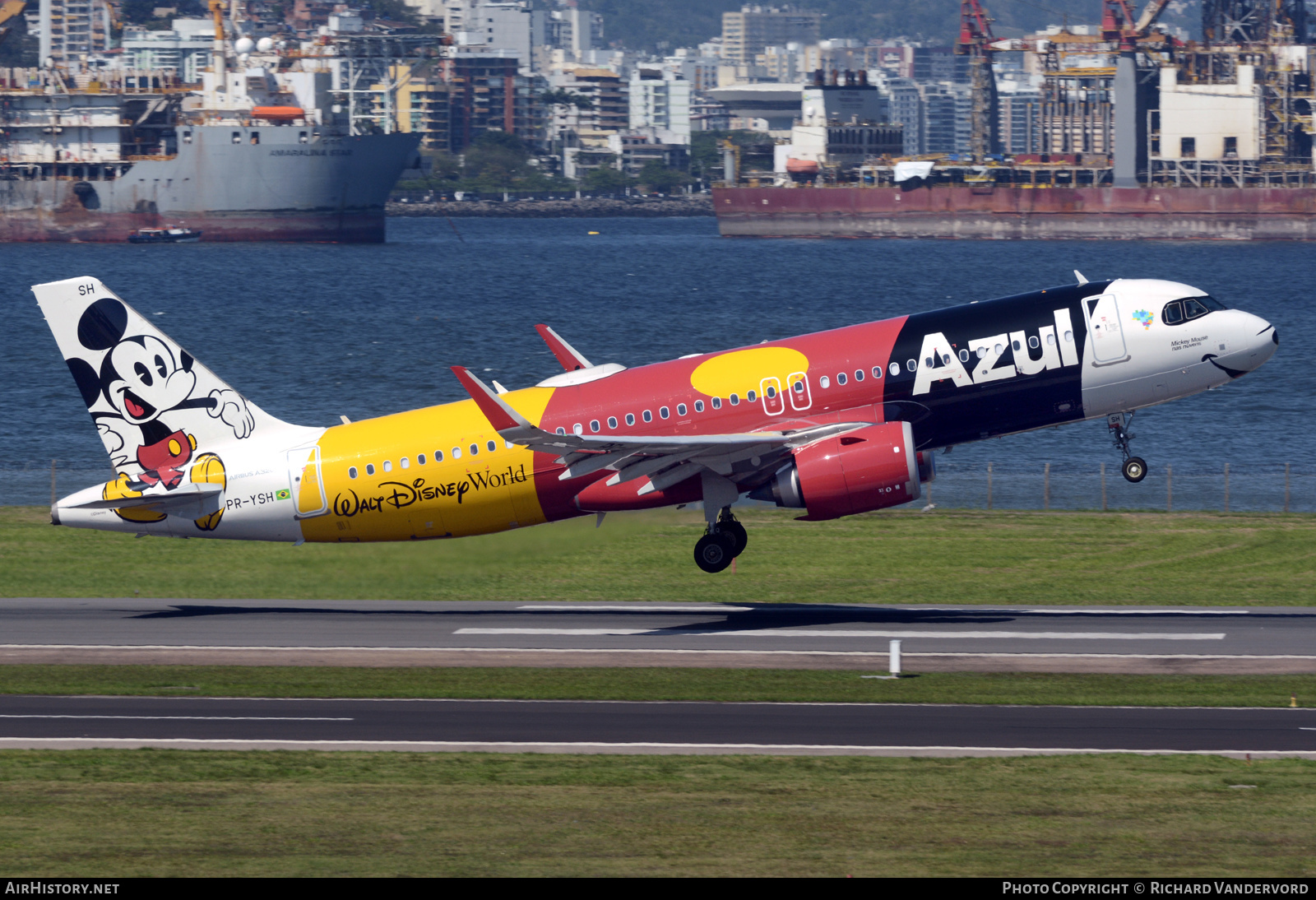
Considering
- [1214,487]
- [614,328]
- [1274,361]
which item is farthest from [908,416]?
[614,328]

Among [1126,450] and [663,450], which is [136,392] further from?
[1126,450]

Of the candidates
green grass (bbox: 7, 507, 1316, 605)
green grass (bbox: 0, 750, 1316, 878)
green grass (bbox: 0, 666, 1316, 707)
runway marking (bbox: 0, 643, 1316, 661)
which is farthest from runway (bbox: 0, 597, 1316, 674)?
green grass (bbox: 0, 750, 1316, 878)

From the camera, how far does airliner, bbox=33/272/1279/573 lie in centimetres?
3866

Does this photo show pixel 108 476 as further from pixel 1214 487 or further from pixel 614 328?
pixel 614 328

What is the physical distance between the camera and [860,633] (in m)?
38.7

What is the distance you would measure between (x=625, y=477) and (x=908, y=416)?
23.0 ft

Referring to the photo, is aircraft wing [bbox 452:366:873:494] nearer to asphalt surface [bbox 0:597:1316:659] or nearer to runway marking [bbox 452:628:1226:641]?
runway marking [bbox 452:628:1226:641]

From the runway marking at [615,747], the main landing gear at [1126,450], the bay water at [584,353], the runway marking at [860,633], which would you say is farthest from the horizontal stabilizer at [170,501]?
the bay water at [584,353]

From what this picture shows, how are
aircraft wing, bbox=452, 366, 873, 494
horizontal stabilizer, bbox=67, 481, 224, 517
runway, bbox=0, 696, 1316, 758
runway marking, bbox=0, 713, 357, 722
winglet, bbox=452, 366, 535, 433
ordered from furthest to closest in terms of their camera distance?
horizontal stabilizer, bbox=67, 481, 224, 517, aircraft wing, bbox=452, 366, 873, 494, winglet, bbox=452, 366, 535, 433, runway marking, bbox=0, 713, 357, 722, runway, bbox=0, 696, 1316, 758

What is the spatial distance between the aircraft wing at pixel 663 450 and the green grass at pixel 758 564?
105 inches

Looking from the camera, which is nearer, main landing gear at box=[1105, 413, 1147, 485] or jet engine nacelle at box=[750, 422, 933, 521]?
jet engine nacelle at box=[750, 422, 933, 521]

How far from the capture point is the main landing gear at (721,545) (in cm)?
4056

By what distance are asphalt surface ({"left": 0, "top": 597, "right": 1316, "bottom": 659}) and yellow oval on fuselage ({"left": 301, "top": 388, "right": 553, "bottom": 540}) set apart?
8.25 feet
